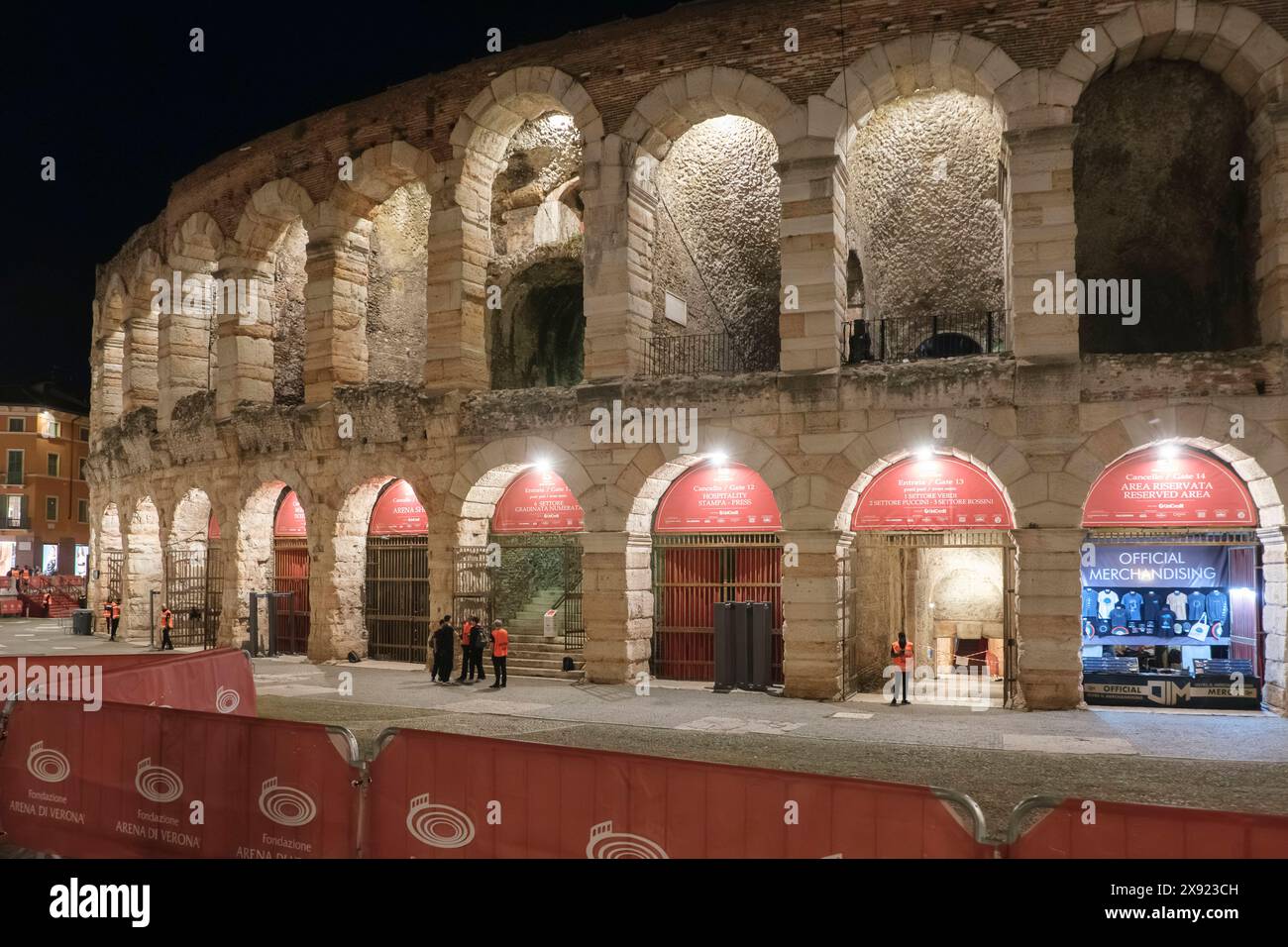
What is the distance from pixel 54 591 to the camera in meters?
37.0

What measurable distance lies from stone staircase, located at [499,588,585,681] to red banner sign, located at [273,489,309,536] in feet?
18.6

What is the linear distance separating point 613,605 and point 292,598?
9556mm

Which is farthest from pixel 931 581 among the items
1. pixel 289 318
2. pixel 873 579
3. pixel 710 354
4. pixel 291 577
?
pixel 289 318

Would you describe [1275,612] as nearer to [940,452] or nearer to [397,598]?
[940,452]

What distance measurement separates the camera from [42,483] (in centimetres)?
5047

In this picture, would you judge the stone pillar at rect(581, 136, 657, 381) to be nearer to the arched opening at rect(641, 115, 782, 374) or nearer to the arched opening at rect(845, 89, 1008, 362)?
the arched opening at rect(641, 115, 782, 374)

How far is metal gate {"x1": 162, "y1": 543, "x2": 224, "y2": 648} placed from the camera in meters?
22.5

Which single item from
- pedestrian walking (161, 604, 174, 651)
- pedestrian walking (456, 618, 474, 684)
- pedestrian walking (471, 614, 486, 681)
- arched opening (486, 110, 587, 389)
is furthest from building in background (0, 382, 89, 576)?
pedestrian walking (471, 614, 486, 681)

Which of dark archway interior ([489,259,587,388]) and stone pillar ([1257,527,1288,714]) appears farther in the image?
dark archway interior ([489,259,587,388])

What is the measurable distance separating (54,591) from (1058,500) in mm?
37126

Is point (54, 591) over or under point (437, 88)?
under
